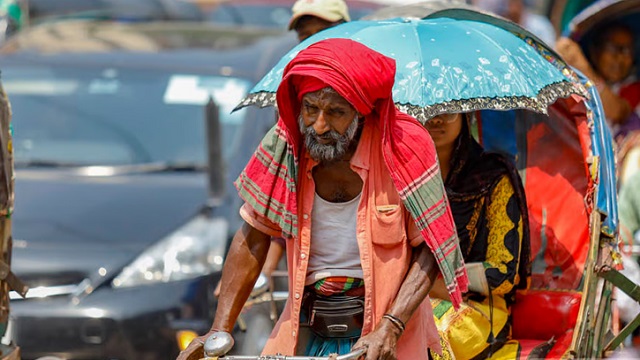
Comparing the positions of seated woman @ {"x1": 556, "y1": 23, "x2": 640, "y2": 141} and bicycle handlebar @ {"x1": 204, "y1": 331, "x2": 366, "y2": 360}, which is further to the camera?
seated woman @ {"x1": 556, "y1": 23, "x2": 640, "y2": 141}

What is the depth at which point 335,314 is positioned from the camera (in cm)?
411

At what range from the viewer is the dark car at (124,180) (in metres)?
6.50

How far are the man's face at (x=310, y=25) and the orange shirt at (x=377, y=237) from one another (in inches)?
82.6

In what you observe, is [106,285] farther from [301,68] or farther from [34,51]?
[301,68]

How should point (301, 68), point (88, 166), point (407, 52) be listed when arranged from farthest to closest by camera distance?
point (88, 166), point (407, 52), point (301, 68)

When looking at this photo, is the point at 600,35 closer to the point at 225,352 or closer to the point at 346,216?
the point at 346,216

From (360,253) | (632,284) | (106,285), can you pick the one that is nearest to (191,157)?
(106,285)

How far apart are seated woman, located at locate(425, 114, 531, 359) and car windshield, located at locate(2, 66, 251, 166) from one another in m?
2.24

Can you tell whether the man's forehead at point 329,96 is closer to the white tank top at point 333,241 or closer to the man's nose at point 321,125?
the man's nose at point 321,125

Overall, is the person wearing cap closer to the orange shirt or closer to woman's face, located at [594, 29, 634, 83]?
the orange shirt

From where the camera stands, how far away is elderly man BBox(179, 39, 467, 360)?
12.8ft

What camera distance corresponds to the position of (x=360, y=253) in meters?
4.01

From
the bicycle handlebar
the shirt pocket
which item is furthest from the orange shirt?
the bicycle handlebar

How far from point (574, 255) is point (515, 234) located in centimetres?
67
